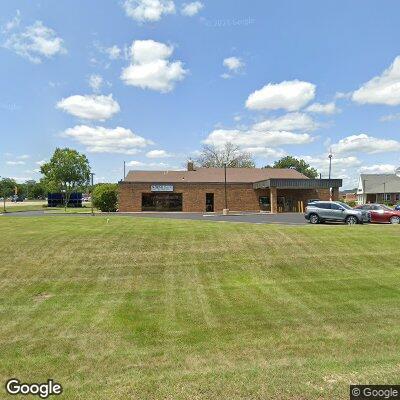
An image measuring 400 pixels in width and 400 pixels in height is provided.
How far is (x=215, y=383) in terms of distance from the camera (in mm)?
5242

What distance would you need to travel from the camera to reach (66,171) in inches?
2480

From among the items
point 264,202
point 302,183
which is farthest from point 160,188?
point 302,183

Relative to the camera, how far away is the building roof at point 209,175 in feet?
151

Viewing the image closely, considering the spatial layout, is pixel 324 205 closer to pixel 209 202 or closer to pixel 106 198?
pixel 209 202

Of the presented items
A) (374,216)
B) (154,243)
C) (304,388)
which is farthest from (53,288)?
(374,216)

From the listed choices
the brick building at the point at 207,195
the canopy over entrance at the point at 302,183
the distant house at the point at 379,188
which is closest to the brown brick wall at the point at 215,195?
the brick building at the point at 207,195

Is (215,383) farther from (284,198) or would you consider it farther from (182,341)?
(284,198)

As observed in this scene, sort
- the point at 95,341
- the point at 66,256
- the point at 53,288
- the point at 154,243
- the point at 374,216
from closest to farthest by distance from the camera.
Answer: the point at 95,341 → the point at 53,288 → the point at 66,256 → the point at 154,243 → the point at 374,216

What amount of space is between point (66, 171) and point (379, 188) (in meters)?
59.7

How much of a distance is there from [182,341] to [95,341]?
163 cm

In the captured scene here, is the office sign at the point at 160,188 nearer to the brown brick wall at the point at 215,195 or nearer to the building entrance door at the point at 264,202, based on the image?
the brown brick wall at the point at 215,195

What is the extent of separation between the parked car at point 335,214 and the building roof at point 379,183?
55269 millimetres

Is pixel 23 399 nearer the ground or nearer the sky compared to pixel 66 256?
nearer the ground

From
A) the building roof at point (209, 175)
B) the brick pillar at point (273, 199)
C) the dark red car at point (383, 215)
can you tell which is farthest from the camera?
the building roof at point (209, 175)
